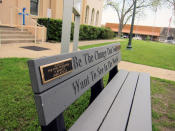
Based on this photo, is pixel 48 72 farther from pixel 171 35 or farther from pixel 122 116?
pixel 171 35

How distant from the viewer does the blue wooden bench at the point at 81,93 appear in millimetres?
991

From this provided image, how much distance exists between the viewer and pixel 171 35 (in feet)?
204

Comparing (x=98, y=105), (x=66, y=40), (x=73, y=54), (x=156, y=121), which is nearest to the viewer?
(x=73, y=54)

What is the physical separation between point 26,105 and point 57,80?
1568mm

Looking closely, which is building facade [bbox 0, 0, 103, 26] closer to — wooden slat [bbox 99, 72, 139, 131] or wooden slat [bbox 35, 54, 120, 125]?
wooden slat [bbox 99, 72, 139, 131]

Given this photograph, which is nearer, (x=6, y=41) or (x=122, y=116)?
(x=122, y=116)

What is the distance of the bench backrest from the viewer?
3.12 feet

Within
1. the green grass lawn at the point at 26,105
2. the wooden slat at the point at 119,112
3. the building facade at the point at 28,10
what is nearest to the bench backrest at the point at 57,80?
the wooden slat at the point at 119,112

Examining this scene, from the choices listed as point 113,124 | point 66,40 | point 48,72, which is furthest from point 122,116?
point 66,40

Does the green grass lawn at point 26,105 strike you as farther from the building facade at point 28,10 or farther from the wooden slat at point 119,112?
the building facade at point 28,10

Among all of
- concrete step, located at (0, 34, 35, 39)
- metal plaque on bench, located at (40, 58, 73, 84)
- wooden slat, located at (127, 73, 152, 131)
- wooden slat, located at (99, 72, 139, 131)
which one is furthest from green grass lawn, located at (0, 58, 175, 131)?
concrete step, located at (0, 34, 35, 39)

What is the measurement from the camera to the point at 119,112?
5.22 ft

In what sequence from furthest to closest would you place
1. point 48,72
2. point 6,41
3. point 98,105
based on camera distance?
point 6,41, point 98,105, point 48,72

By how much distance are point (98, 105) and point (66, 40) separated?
0.97 metres
